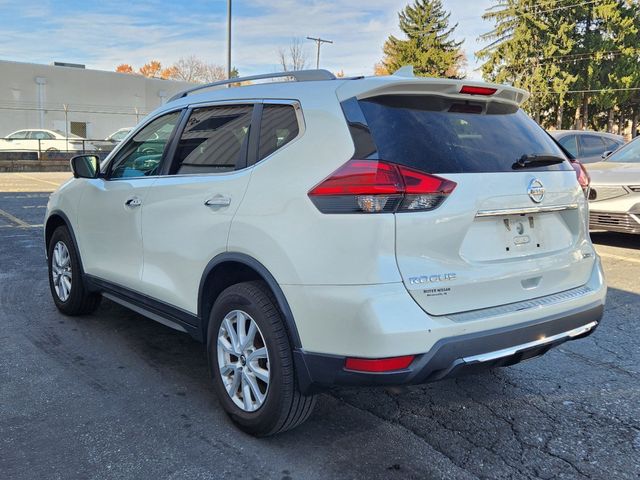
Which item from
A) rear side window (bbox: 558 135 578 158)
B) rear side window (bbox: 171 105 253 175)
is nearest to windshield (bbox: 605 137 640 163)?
rear side window (bbox: 558 135 578 158)

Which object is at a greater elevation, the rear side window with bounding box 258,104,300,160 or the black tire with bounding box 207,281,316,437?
the rear side window with bounding box 258,104,300,160

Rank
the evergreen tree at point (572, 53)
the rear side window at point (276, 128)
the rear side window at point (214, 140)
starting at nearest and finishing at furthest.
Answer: the rear side window at point (276, 128), the rear side window at point (214, 140), the evergreen tree at point (572, 53)

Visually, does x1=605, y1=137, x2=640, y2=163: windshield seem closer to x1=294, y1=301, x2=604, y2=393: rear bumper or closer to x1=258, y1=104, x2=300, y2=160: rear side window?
x1=294, y1=301, x2=604, y2=393: rear bumper

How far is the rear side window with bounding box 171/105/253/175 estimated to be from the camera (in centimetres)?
321

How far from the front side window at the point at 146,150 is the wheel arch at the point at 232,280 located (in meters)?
1.02

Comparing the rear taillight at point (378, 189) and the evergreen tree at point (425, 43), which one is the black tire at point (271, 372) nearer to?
the rear taillight at point (378, 189)

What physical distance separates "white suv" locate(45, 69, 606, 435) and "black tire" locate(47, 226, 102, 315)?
1.49 meters

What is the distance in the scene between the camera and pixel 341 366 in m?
2.52

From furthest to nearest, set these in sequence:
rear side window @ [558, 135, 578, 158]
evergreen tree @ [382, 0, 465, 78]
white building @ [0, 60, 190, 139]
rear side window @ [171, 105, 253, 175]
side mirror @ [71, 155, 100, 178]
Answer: evergreen tree @ [382, 0, 465, 78]
white building @ [0, 60, 190, 139]
rear side window @ [558, 135, 578, 158]
side mirror @ [71, 155, 100, 178]
rear side window @ [171, 105, 253, 175]

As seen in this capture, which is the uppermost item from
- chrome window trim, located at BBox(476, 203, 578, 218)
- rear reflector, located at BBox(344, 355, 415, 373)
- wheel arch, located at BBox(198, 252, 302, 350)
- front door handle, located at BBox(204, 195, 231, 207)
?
chrome window trim, located at BBox(476, 203, 578, 218)

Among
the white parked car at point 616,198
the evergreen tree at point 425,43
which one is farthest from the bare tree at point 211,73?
the white parked car at point 616,198

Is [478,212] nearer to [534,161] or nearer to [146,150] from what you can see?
[534,161]

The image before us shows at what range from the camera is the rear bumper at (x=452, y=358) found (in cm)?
247

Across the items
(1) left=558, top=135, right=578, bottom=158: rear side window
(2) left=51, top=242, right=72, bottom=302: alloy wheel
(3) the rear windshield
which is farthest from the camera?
(1) left=558, top=135, right=578, bottom=158: rear side window
